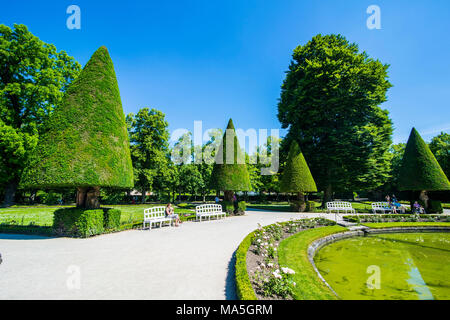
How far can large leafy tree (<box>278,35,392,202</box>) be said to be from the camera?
827 inches

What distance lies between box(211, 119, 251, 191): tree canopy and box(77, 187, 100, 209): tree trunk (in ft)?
30.3

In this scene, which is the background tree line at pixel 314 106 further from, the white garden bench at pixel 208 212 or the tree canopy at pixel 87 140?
the white garden bench at pixel 208 212

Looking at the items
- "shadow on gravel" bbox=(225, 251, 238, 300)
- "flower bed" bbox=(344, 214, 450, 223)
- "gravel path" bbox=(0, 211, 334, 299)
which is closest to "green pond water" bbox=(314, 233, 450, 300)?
"shadow on gravel" bbox=(225, 251, 238, 300)

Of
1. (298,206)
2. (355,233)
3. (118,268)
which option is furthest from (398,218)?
(118,268)

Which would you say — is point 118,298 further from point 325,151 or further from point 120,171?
point 325,151

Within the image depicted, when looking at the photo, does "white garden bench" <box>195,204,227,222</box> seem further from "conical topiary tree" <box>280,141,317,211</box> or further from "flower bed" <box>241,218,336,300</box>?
"conical topiary tree" <box>280,141,317,211</box>

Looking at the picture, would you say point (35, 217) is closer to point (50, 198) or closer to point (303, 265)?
point (303, 265)

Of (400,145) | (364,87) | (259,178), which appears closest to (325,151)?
(364,87)

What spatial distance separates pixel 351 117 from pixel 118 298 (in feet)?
81.3

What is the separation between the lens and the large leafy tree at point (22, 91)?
61.3 ft

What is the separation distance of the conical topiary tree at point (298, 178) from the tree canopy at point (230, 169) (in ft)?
15.6

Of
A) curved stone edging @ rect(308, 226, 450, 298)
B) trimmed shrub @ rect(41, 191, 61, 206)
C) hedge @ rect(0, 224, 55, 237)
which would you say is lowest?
trimmed shrub @ rect(41, 191, 61, 206)

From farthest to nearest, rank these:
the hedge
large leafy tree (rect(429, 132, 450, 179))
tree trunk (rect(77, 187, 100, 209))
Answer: large leafy tree (rect(429, 132, 450, 179)) → tree trunk (rect(77, 187, 100, 209)) → the hedge

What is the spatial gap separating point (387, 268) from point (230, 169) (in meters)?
12.2
